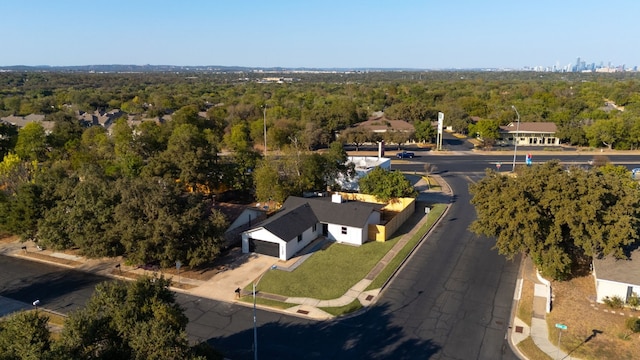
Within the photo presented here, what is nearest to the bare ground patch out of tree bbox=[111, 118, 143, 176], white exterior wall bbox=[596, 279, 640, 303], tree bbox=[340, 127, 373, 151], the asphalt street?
white exterior wall bbox=[596, 279, 640, 303]

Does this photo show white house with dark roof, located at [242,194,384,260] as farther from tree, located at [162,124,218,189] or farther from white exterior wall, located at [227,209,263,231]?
tree, located at [162,124,218,189]

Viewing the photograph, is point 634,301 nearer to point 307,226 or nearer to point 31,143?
point 307,226

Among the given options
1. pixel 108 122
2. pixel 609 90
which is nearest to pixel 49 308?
pixel 108 122

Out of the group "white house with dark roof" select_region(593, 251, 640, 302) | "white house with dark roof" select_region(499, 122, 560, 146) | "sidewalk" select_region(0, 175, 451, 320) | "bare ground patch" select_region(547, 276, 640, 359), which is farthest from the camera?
"white house with dark roof" select_region(499, 122, 560, 146)

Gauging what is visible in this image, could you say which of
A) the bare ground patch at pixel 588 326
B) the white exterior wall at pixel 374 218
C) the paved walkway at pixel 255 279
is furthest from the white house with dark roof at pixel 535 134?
the bare ground patch at pixel 588 326

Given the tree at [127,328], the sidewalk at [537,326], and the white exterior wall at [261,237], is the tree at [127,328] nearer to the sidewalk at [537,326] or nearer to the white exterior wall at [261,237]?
the white exterior wall at [261,237]

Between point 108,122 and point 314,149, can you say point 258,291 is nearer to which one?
point 314,149

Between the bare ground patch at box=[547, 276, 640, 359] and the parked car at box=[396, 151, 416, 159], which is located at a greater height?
the parked car at box=[396, 151, 416, 159]
